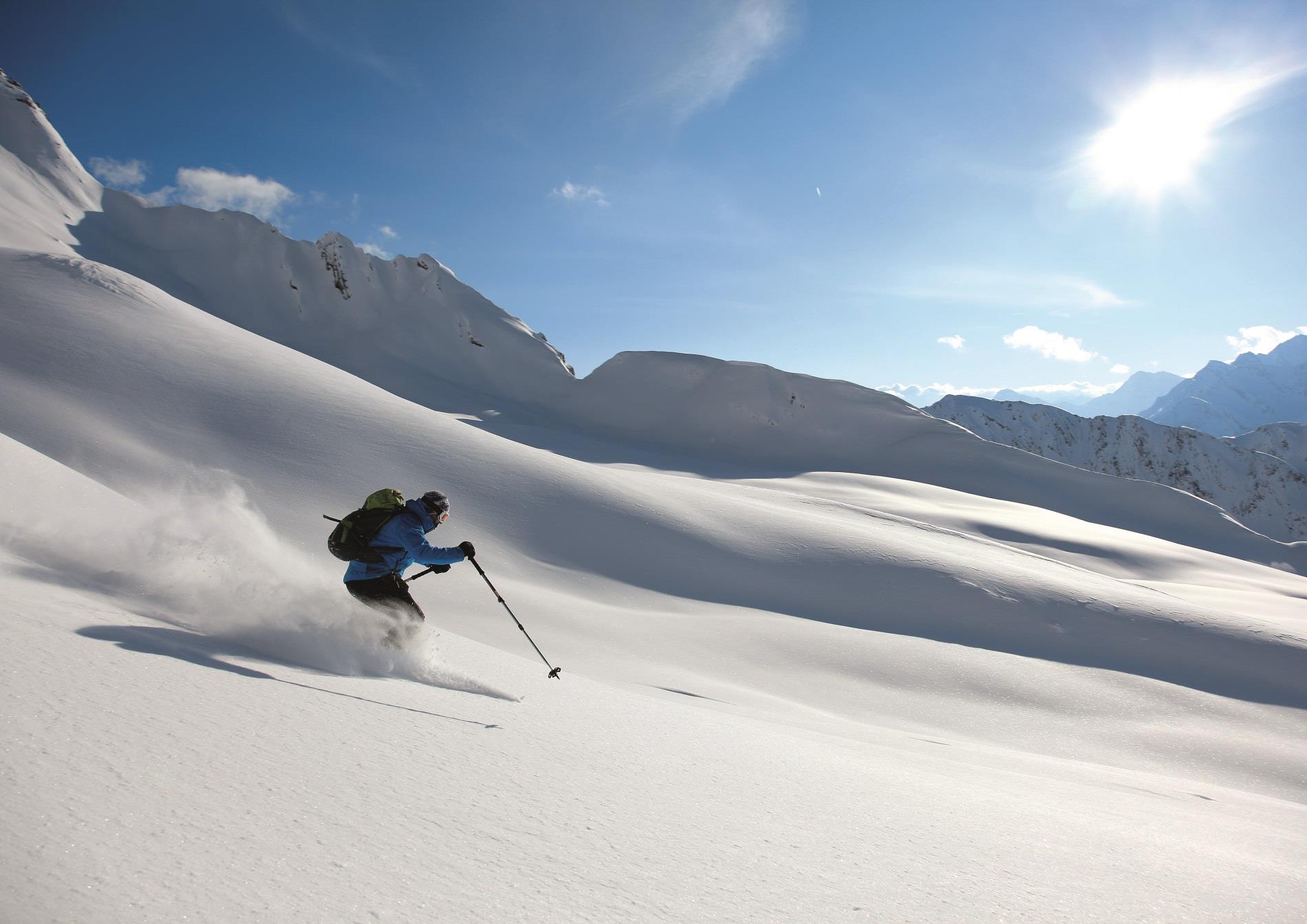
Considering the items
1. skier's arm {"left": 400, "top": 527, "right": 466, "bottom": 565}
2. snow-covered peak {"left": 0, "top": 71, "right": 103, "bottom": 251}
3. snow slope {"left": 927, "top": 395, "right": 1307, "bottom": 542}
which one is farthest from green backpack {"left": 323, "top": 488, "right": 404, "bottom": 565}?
snow slope {"left": 927, "top": 395, "right": 1307, "bottom": 542}

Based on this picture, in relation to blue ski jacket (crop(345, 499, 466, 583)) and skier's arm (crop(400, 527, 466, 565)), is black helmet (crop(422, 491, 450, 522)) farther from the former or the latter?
skier's arm (crop(400, 527, 466, 565))

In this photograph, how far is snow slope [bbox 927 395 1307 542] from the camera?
522 ft

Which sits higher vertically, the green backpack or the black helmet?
the black helmet

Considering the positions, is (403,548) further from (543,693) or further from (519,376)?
(519,376)

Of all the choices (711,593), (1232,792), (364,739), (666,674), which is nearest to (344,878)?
(364,739)

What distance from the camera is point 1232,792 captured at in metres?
8.84

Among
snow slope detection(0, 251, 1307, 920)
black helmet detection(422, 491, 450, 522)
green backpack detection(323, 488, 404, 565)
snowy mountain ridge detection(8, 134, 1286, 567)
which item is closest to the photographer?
snow slope detection(0, 251, 1307, 920)

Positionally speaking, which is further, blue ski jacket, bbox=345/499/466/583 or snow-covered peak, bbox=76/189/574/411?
snow-covered peak, bbox=76/189/574/411

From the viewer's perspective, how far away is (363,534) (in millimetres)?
5613

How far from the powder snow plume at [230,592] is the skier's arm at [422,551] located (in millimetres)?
588

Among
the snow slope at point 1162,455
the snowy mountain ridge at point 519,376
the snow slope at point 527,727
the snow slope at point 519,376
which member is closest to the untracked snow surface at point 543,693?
the snow slope at point 527,727

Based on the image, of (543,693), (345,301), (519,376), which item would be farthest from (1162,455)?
(543,693)

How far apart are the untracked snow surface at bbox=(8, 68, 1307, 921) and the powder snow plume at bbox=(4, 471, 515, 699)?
1.4 inches

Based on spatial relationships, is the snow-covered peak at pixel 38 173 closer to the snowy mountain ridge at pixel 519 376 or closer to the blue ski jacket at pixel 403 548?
the snowy mountain ridge at pixel 519 376
